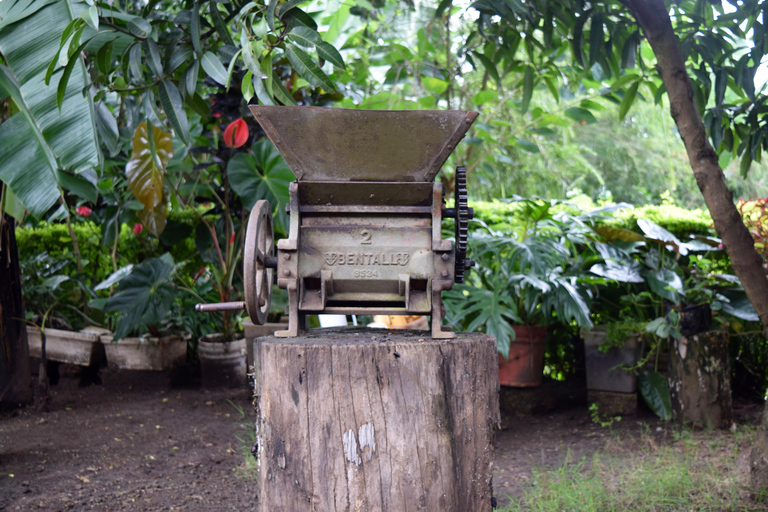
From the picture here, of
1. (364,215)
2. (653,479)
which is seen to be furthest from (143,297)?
(653,479)

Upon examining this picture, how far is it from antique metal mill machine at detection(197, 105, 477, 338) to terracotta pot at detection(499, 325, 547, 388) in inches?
81.5

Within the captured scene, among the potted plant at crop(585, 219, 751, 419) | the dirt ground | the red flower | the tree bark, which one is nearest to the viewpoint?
the tree bark

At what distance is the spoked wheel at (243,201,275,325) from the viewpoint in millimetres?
1591

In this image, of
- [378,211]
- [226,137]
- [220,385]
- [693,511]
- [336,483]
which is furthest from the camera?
[220,385]

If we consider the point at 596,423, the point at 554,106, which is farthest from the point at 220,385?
the point at 554,106

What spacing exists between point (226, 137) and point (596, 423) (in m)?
2.84

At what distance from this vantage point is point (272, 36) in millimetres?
1642

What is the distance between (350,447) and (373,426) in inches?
3.2

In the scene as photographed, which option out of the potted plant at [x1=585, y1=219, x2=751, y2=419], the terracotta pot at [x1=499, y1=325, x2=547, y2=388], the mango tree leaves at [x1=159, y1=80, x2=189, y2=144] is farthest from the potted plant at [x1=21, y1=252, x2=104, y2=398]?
the potted plant at [x1=585, y1=219, x2=751, y2=419]

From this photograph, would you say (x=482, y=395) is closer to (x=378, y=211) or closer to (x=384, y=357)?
(x=384, y=357)

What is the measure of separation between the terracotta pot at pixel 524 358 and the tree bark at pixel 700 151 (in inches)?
57.7

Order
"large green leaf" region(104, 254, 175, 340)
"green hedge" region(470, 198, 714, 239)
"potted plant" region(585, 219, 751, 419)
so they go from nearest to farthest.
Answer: "potted plant" region(585, 219, 751, 419)
"large green leaf" region(104, 254, 175, 340)
"green hedge" region(470, 198, 714, 239)

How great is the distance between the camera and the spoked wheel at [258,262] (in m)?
1.59

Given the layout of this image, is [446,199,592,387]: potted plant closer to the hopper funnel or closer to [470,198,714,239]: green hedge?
[470,198,714,239]: green hedge
